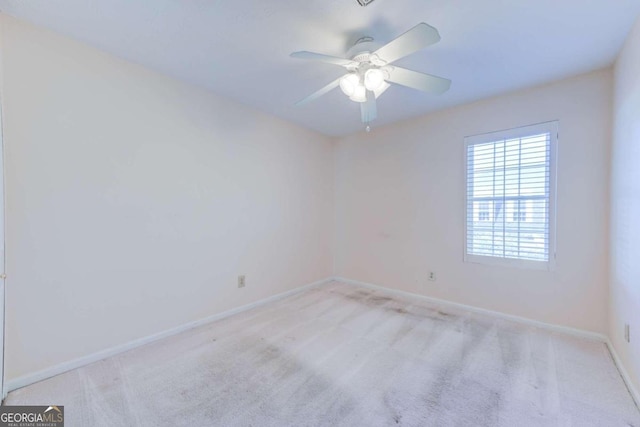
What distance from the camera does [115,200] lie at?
82.9 inches

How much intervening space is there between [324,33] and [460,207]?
2314mm

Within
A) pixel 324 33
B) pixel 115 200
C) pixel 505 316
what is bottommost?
pixel 505 316

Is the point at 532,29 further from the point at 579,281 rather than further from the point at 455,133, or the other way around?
the point at 579,281

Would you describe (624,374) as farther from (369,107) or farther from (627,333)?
(369,107)

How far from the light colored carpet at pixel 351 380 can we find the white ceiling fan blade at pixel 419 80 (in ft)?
6.45

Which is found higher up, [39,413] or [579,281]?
[579,281]

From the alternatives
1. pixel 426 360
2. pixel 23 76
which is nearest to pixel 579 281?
pixel 426 360

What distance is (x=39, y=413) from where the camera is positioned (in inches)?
59.5

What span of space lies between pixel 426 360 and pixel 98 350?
8.16 ft

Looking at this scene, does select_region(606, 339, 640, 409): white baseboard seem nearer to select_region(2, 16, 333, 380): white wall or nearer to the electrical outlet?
the electrical outlet

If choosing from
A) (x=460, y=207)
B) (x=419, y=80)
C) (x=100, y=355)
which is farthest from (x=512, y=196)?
(x=100, y=355)

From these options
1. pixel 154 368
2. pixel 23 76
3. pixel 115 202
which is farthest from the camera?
pixel 115 202

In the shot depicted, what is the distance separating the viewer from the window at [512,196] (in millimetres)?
2529

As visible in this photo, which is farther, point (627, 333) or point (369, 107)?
point (369, 107)
